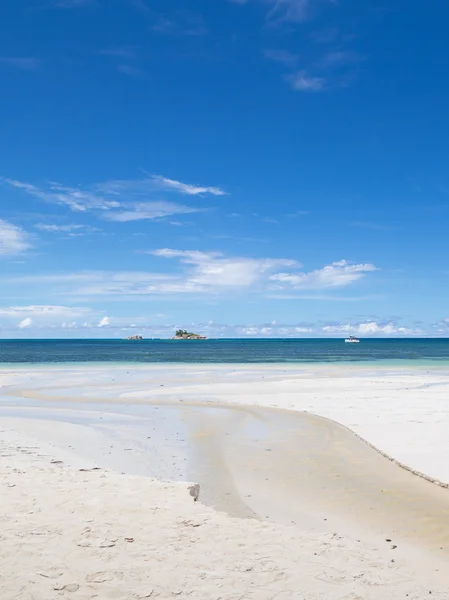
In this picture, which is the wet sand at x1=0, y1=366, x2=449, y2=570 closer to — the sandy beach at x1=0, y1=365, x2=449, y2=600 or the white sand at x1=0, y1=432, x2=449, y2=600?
the sandy beach at x1=0, y1=365, x2=449, y2=600

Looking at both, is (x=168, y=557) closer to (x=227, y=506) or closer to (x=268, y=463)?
(x=227, y=506)

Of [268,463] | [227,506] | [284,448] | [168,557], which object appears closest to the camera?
[168,557]

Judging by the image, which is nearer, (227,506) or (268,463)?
(227,506)

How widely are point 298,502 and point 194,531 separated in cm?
291

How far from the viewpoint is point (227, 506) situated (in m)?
9.75

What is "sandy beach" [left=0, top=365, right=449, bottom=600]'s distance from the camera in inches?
254

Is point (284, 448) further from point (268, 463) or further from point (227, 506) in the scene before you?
point (227, 506)

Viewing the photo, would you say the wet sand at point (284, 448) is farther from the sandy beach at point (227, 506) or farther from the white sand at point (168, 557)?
the white sand at point (168, 557)

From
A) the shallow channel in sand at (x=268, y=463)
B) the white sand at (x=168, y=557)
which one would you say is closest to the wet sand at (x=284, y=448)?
the shallow channel in sand at (x=268, y=463)

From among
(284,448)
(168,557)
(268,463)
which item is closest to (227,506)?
(168,557)

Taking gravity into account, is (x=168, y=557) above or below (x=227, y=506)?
above

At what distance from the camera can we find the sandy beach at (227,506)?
21.2 feet

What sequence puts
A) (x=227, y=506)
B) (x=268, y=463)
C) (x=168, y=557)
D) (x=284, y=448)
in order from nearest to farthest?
(x=168, y=557)
(x=227, y=506)
(x=268, y=463)
(x=284, y=448)

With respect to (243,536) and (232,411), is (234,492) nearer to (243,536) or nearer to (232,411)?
(243,536)
